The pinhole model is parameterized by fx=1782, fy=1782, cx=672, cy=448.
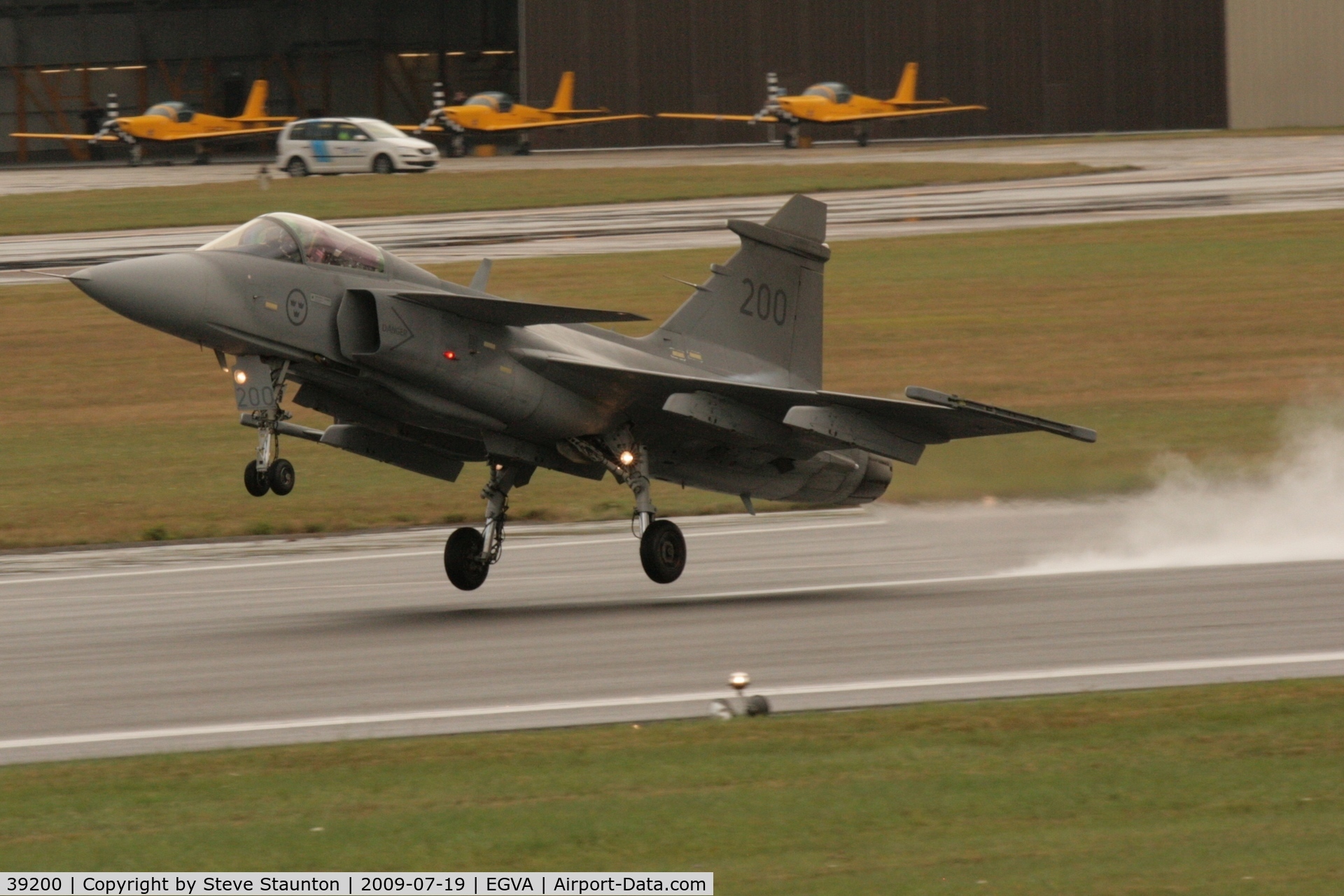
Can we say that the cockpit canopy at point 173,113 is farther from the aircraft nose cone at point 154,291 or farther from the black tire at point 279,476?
the black tire at point 279,476

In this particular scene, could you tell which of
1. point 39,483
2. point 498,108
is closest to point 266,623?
point 39,483

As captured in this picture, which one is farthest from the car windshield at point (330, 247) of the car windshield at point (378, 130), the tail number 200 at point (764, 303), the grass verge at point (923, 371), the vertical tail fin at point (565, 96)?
the vertical tail fin at point (565, 96)

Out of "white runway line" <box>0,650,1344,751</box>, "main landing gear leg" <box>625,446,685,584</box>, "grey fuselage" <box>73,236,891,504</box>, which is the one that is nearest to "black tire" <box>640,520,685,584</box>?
"main landing gear leg" <box>625,446,685,584</box>

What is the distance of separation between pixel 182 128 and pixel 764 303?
2191 inches

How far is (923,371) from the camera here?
1244 inches

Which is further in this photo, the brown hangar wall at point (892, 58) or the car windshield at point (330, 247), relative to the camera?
the brown hangar wall at point (892, 58)

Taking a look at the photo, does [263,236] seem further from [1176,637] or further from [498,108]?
[498,108]

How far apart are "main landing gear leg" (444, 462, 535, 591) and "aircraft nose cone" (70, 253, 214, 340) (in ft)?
12.3

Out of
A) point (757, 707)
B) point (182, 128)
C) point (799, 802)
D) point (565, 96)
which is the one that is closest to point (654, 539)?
point (757, 707)

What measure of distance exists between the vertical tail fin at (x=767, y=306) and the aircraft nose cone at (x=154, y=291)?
5.40 metres

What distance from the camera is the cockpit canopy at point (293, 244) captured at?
609 inches

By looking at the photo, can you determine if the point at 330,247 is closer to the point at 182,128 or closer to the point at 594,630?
the point at 594,630

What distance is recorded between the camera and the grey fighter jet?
15.1 metres

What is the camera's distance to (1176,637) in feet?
45.9
